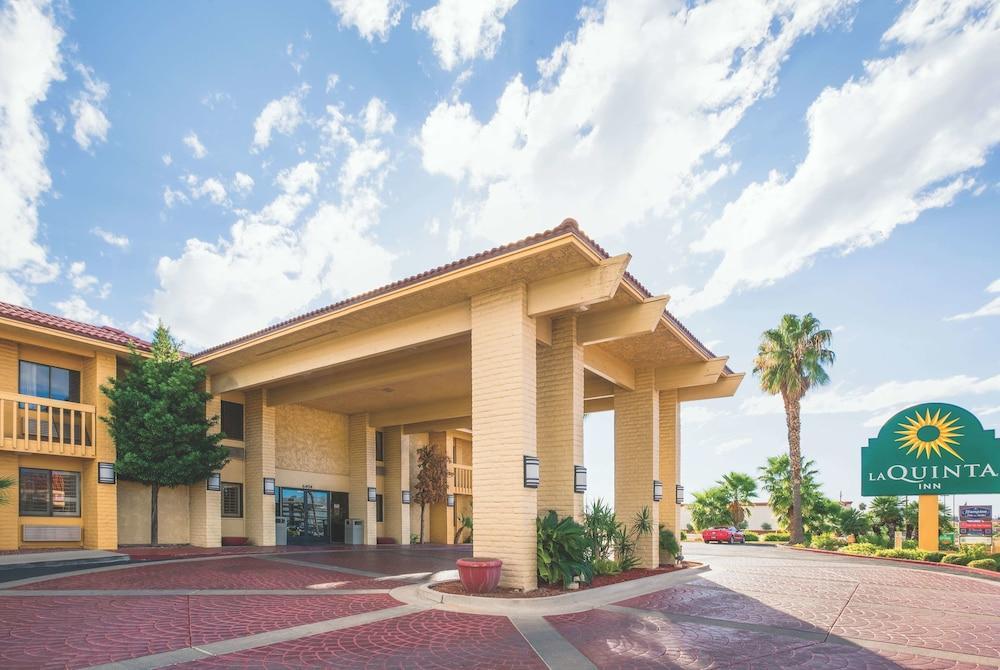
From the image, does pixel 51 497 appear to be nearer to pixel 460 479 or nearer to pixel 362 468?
pixel 362 468

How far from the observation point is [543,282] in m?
11.7

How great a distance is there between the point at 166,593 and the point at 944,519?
35.3 m

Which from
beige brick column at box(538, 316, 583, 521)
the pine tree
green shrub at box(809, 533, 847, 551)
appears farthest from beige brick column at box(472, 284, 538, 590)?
green shrub at box(809, 533, 847, 551)

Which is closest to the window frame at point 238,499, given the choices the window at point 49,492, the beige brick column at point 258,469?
the beige brick column at point 258,469

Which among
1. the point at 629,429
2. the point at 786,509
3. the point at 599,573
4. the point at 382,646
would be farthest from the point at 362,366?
the point at 786,509

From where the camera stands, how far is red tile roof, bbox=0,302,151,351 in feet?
50.3

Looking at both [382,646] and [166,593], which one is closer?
[382,646]

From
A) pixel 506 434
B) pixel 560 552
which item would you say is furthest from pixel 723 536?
pixel 506 434

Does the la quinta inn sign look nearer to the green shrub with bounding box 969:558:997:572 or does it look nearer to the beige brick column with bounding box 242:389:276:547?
the green shrub with bounding box 969:558:997:572

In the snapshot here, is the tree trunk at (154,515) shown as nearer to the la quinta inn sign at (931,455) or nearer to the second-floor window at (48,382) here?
the second-floor window at (48,382)

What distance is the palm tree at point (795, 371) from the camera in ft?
100

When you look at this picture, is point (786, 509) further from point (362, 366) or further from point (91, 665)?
point (91, 665)

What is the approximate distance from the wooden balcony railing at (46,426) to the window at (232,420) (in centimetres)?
443

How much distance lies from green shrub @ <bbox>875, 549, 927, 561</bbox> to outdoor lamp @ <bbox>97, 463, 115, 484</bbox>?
25.5 m
